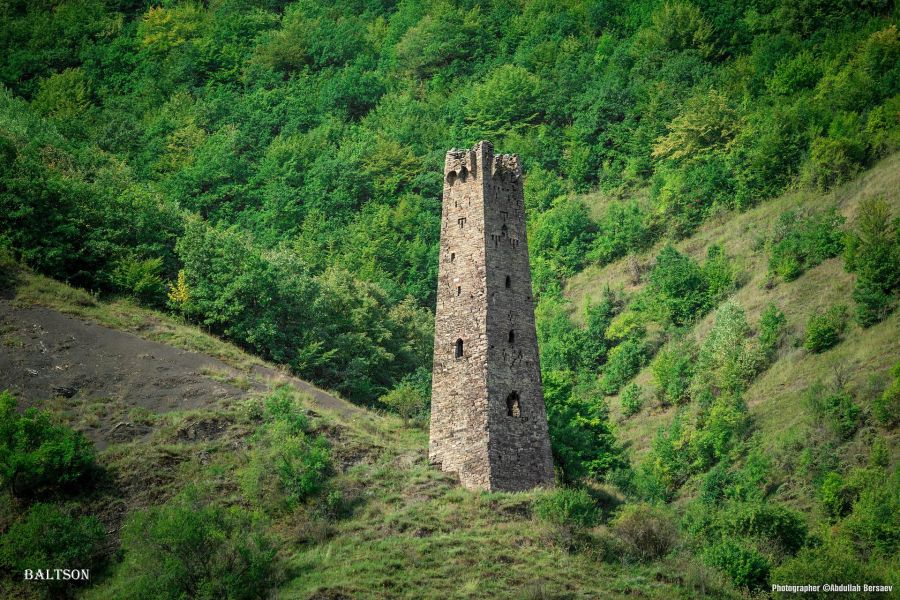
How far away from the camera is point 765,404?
6725 cm

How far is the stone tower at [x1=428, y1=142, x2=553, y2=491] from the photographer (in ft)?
162

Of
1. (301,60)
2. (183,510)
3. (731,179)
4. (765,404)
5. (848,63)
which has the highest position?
(301,60)

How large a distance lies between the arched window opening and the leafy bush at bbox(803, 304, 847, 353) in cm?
2460

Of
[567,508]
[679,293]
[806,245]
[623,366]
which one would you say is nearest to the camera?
[567,508]

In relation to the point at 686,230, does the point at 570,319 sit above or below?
A: below

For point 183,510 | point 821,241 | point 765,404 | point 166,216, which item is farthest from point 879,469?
point 166,216

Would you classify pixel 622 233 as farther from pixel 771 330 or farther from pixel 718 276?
pixel 771 330

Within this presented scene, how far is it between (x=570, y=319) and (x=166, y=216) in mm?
28767

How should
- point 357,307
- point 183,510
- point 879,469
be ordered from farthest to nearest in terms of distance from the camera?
point 357,307
point 879,469
point 183,510

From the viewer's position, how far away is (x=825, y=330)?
67938 millimetres

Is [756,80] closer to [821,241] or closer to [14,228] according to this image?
[821,241]

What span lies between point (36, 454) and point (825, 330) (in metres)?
42.5

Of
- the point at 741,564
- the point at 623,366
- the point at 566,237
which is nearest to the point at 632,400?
the point at 623,366

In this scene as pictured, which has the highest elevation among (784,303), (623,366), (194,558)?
(784,303)
